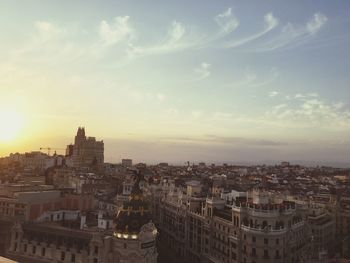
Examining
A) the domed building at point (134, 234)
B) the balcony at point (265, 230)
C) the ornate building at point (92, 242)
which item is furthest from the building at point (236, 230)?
the domed building at point (134, 234)

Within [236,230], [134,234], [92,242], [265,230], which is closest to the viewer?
[134,234]

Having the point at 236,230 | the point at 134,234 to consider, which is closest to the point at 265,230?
the point at 236,230

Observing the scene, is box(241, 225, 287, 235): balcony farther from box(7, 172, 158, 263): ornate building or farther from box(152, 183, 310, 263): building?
box(7, 172, 158, 263): ornate building

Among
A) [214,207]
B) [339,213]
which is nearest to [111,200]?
[214,207]

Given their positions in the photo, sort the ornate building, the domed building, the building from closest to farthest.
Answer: the domed building, the ornate building, the building

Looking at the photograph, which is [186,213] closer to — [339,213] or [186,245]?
[186,245]

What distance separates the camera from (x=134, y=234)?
110 ft

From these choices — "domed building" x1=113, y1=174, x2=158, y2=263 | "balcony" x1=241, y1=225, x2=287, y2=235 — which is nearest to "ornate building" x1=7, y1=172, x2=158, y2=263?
"domed building" x1=113, y1=174, x2=158, y2=263

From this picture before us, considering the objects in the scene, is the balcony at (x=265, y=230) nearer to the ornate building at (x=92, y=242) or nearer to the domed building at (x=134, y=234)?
the ornate building at (x=92, y=242)

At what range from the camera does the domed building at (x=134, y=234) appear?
33312 mm

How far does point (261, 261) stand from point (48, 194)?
137ft

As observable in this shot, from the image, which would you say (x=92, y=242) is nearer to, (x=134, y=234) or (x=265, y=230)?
(x=134, y=234)

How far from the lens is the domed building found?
109 ft

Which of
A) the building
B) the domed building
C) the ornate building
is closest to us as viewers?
the domed building
